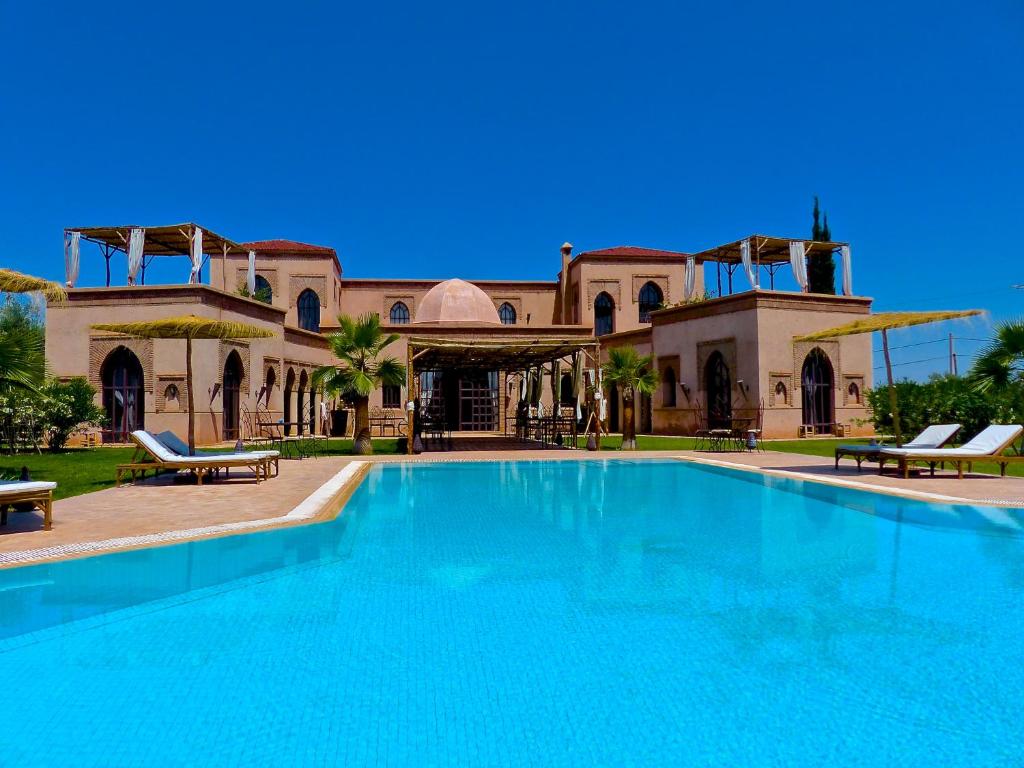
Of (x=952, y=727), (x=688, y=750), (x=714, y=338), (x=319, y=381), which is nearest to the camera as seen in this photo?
(x=688, y=750)

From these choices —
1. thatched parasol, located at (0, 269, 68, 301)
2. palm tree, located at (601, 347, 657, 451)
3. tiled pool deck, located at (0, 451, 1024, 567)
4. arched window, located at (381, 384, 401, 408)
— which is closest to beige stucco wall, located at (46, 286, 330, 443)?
tiled pool deck, located at (0, 451, 1024, 567)

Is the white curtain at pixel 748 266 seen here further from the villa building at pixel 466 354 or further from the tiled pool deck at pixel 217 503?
the tiled pool deck at pixel 217 503

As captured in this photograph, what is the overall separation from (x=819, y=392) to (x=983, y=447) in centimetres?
1144

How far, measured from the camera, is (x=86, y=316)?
1872 centimetres

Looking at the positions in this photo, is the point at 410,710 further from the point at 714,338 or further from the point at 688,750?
the point at 714,338

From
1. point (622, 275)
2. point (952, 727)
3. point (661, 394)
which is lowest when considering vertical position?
point (952, 727)

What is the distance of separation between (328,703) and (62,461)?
13691 millimetres

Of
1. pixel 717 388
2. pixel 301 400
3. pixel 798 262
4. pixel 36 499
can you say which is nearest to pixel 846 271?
pixel 798 262

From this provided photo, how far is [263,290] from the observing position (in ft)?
104

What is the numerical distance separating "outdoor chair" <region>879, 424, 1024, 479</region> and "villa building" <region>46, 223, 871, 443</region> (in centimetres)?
655

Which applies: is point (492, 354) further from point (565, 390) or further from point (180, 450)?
point (180, 450)

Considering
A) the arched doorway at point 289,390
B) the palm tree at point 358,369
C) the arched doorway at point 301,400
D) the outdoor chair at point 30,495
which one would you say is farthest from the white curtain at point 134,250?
the outdoor chair at point 30,495

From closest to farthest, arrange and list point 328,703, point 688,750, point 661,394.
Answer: point 688,750
point 328,703
point 661,394

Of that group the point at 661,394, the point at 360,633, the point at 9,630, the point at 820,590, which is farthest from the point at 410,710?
the point at 661,394
